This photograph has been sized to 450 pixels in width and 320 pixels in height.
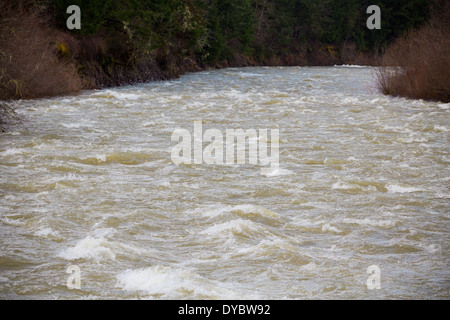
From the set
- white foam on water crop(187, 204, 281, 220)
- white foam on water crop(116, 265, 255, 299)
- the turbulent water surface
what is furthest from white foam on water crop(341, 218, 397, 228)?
white foam on water crop(116, 265, 255, 299)

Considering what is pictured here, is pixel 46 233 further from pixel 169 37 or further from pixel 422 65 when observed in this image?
pixel 169 37

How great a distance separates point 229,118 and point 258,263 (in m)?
10.9

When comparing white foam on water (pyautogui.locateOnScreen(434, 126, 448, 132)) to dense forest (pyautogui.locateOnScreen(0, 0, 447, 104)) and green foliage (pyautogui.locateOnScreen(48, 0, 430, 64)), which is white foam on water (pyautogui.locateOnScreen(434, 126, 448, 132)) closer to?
dense forest (pyautogui.locateOnScreen(0, 0, 447, 104))

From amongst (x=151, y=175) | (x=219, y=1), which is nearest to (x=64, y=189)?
(x=151, y=175)

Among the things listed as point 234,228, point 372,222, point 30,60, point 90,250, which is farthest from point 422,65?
point 90,250

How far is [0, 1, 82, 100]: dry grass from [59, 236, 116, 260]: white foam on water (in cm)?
867

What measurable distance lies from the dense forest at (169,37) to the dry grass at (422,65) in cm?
623

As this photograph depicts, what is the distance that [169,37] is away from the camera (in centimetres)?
3198

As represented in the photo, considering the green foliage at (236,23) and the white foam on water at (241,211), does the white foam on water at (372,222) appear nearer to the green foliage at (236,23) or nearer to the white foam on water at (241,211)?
the white foam on water at (241,211)

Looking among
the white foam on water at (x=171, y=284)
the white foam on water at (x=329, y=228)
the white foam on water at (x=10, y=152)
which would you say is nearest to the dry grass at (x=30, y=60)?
the white foam on water at (x=10, y=152)

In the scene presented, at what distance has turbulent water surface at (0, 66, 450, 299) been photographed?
5461mm

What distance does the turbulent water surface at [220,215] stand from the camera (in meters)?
5.46

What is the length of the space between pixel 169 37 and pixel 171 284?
91.3 ft

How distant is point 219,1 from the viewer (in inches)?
1716
